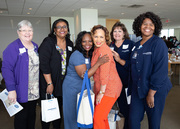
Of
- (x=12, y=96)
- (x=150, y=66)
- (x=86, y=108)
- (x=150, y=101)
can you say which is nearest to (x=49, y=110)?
(x=12, y=96)

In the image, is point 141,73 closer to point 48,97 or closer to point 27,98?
point 48,97

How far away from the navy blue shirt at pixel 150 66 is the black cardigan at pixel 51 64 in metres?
1.04

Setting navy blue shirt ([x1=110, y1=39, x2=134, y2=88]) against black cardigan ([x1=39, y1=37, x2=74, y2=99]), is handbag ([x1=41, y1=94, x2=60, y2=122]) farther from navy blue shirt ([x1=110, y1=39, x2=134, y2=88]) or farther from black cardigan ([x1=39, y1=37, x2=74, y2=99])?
navy blue shirt ([x1=110, y1=39, x2=134, y2=88])

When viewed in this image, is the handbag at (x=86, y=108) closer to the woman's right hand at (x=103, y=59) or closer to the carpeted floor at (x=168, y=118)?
the woman's right hand at (x=103, y=59)

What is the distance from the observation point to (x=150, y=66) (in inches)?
67.6

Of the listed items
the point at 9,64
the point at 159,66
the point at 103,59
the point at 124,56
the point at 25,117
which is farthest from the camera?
the point at 124,56

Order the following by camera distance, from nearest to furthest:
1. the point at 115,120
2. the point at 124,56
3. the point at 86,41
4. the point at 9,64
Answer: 1. the point at 9,64
2. the point at 86,41
3. the point at 115,120
4. the point at 124,56

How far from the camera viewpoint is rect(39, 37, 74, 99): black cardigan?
82.3 inches

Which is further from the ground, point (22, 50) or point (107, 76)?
point (22, 50)

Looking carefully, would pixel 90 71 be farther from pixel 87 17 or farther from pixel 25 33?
pixel 87 17

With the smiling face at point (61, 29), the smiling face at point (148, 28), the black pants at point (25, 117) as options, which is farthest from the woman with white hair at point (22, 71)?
the smiling face at point (148, 28)

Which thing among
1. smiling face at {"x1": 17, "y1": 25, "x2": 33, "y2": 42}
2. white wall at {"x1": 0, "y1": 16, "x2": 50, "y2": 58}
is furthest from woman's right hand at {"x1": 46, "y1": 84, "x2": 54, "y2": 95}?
white wall at {"x1": 0, "y1": 16, "x2": 50, "y2": 58}

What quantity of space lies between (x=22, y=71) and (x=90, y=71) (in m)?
0.88

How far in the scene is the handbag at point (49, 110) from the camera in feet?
6.70
